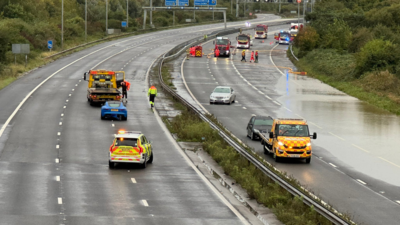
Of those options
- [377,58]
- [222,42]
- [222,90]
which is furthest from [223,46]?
[222,90]

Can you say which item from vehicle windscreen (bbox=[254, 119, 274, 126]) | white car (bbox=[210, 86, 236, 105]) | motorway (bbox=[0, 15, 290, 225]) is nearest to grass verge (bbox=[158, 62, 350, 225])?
motorway (bbox=[0, 15, 290, 225])

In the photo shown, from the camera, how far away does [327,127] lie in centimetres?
4434

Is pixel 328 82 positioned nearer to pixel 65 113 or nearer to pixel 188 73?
pixel 188 73

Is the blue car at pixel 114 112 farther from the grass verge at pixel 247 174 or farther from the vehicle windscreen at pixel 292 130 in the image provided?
the vehicle windscreen at pixel 292 130

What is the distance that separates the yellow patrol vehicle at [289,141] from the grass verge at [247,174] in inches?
59.6

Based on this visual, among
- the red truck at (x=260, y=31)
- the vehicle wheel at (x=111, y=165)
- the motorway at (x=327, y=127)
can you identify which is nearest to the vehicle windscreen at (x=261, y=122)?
Answer: the motorway at (x=327, y=127)

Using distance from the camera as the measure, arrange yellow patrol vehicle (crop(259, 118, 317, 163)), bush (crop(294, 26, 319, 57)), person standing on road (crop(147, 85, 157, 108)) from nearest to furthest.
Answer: yellow patrol vehicle (crop(259, 118, 317, 163)) → person standing on road (crop(147, 85, 157, 108)) → bush (crop(294, 26, 319, 57))

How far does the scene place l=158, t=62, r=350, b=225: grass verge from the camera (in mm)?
20270

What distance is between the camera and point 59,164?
30.3 metres

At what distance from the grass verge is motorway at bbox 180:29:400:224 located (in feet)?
5.43

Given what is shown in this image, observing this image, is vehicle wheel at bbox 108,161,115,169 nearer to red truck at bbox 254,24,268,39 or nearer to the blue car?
the blue car

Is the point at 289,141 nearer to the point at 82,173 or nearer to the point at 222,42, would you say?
the point at 82,173

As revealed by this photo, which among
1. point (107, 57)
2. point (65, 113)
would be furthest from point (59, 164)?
point (107, 57)

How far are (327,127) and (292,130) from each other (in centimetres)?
1237
